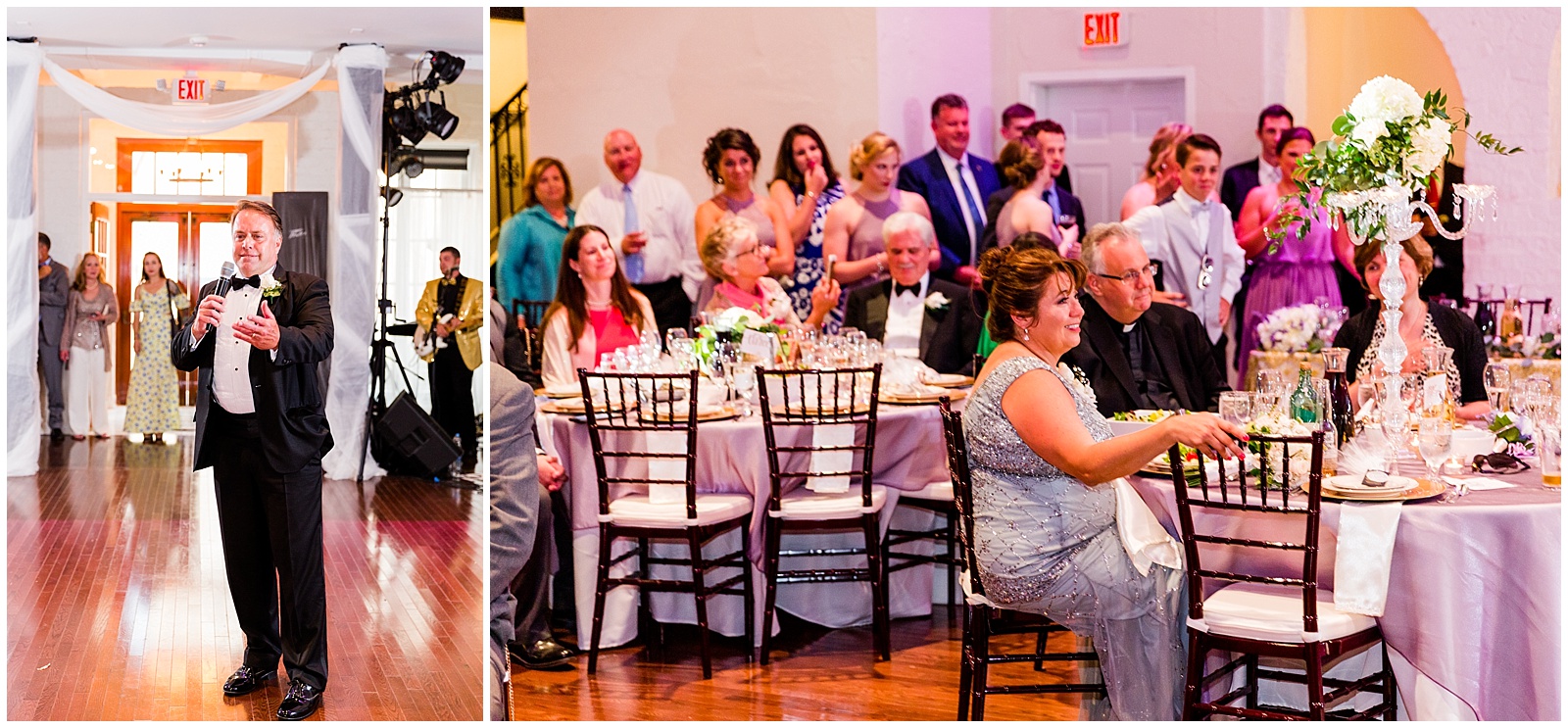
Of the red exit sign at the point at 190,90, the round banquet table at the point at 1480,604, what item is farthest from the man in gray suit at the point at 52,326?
the round banquet table at the point at 1480,604

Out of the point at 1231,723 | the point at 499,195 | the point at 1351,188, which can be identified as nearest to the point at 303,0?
the point at 499,195

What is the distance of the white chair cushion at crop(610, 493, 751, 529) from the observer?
158 inches

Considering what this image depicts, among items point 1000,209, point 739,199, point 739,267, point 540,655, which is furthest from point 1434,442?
point 739,199

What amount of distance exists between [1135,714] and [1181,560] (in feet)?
1.17

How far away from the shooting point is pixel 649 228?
294 inches

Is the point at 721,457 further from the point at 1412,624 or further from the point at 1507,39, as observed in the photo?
the point at 1507,39

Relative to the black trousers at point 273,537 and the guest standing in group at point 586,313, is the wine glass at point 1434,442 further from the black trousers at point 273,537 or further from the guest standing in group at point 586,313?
the guest standing in group at point 586,313

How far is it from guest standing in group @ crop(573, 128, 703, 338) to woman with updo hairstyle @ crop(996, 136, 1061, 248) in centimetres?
177

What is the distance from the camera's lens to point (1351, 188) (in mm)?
3174

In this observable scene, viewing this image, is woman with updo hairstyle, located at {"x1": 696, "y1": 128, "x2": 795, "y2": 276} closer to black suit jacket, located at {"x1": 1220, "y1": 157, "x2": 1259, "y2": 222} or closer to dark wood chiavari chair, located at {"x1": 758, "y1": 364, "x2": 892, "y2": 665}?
black suit jacket, located at {"x1": 1220, "y1": 157, "x2": 1259, "y2": 222}

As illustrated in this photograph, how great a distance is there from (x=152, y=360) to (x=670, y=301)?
3.92 metres

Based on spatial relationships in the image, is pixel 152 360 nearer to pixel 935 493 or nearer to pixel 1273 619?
pixel 935 493

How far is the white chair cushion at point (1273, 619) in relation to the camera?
2.70 meters

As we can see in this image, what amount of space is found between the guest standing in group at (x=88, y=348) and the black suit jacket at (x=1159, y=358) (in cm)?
781
